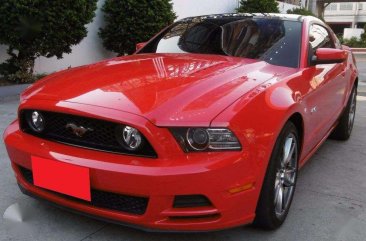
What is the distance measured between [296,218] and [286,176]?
0.30m

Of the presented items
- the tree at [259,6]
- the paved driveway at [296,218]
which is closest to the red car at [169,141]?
the paved driveway at [296,218]

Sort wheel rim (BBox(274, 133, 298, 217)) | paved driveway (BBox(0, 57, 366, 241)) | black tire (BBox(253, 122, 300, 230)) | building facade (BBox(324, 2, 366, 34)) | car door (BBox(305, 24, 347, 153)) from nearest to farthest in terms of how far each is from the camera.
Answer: black tire (BBox(253, 122, 300, 230)), paved driveway (BBox(0, 57, 366, 241)), wheel rim (BBox(274, 133, 298, 217)), car door (BBox(305, 24, 347, 153)), building facade (BBox(324, 2, 366, 34))

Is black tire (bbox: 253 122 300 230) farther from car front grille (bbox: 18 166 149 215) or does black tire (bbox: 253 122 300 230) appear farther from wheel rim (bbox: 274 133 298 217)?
car front grille (bbox: 18 166 149 215)

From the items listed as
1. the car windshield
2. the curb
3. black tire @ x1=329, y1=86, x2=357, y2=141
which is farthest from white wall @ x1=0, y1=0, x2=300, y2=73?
black tire @ x1=329, y1=86, x2=357, y2=141

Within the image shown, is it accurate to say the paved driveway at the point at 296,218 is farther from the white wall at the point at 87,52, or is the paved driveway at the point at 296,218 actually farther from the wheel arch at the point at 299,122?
the white wall at the point at 87,52

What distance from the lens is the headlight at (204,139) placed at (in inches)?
82.1

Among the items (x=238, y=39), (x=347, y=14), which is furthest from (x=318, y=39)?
(x=347, y=14)

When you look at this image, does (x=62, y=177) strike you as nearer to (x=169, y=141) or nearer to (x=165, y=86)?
(x=169, y=141)

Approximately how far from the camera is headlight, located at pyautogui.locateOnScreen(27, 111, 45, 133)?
2.45 metres

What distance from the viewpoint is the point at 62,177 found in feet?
7.25

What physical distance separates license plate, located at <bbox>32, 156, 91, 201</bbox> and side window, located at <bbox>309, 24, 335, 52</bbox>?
2.15m

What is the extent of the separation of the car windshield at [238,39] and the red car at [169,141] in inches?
8.2

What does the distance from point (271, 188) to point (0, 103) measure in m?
4.55

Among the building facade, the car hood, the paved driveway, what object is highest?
the car hood
